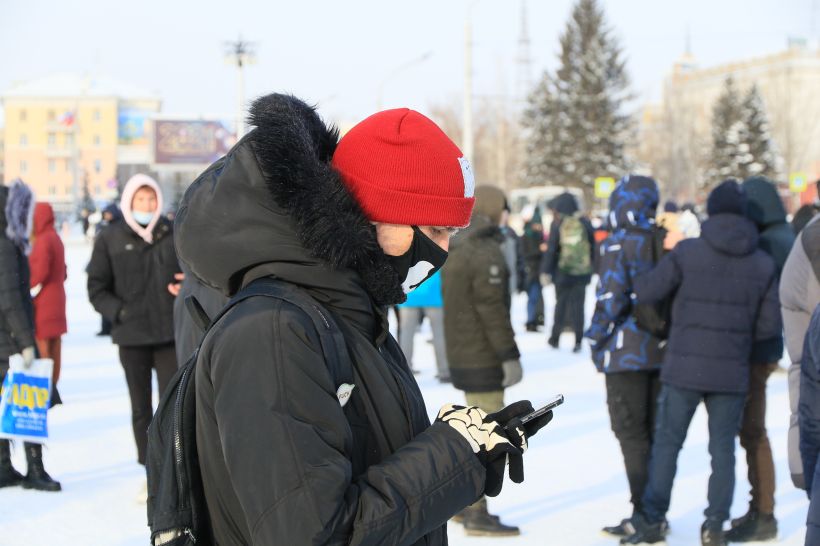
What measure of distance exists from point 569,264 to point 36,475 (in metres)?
7.74

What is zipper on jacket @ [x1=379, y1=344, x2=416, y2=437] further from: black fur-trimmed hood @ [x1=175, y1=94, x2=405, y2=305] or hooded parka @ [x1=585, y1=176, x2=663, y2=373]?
hooded parka @ [x1=585, y1=176, x2=663, y2=373]

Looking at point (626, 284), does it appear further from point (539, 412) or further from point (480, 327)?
point (539, 412)

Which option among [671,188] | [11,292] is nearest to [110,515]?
[11,292]

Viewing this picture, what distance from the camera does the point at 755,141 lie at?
5478 centimetres

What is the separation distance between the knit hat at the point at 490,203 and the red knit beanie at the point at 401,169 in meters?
3.83

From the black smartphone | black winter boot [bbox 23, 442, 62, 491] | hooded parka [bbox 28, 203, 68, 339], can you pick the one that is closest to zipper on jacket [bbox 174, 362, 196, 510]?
the black smartphone

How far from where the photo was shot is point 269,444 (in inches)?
58.9

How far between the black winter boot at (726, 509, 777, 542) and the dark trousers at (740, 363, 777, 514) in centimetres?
4

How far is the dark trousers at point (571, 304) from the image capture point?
12133mm

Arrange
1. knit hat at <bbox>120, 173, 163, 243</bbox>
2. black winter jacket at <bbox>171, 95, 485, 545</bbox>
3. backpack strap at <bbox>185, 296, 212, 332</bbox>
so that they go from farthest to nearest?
knit hat at <bbox>120, 173, 163, 243</bbox> < backpack strap at <bbox>185, 296, 212, 332</bbox> < black winter jacket at <bbox>171, 95, 485, 545</bbox>

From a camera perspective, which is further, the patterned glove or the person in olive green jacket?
the person in olive green jacket

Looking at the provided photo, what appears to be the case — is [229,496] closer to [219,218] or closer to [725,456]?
[219,218]

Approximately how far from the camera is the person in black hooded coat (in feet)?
4.94

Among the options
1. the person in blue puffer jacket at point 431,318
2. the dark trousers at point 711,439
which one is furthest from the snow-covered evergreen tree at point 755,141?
the dark trousers at point 711,439
